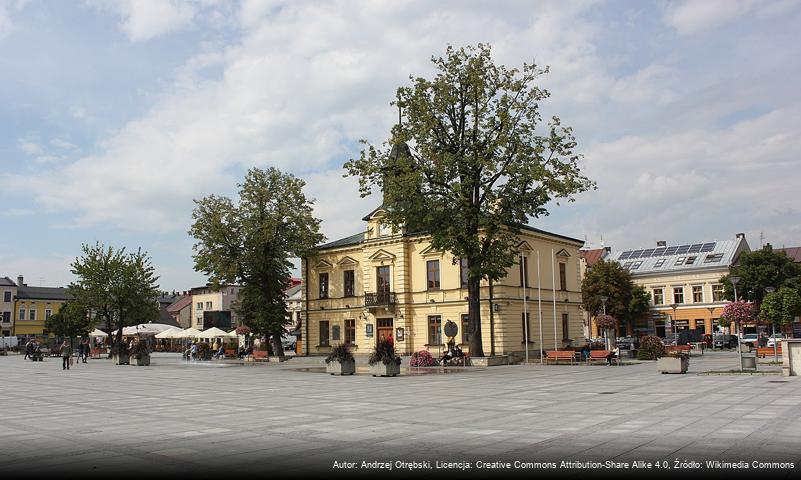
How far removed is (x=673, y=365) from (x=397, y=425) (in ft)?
55.2

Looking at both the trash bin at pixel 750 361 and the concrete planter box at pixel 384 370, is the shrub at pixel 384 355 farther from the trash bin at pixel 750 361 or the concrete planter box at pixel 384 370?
the trash bin at pixel 750 361

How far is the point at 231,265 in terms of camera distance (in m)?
47.6

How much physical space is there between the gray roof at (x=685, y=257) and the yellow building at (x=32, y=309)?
80.5m

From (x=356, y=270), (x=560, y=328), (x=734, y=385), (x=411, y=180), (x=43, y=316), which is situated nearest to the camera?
(x=734, y=385)

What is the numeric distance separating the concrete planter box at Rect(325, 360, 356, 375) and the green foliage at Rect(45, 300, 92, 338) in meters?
34.8

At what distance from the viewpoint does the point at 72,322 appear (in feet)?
205

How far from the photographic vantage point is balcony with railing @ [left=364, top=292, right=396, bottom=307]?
47.2m

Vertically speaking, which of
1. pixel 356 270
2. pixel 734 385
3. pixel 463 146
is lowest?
pixel 734 385

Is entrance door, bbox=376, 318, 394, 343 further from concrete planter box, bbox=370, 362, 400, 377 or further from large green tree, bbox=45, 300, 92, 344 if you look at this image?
large green tree, bbox=45, 300, 92, 344

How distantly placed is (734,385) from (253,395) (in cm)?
1407

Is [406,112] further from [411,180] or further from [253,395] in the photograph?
[253,395]

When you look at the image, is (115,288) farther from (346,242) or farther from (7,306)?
(7,306)

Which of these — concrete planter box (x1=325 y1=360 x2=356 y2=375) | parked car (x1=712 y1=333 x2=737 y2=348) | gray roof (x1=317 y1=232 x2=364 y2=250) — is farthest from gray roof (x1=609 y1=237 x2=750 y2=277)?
concrete planter box (x1=325 y1=360 x2=356 y2=375)

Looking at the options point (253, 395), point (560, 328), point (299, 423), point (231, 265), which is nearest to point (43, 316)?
point (231, 265)
